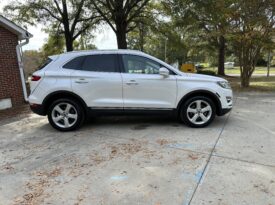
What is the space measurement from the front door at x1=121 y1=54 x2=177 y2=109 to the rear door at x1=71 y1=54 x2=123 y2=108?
0.59ft

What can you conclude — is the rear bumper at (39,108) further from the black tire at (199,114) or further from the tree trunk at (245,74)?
the tree trunk at (245,74)

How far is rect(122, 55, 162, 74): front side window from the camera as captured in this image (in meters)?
6.55

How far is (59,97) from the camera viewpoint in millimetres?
6512

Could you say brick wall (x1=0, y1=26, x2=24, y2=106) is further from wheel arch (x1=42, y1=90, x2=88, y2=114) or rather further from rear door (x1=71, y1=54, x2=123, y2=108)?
rear door (x1=71, y1=54, x2=123, y2=108)

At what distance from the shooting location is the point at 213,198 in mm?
3465

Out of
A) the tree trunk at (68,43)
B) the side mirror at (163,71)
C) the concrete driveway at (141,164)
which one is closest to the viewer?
the concrete driveway at (141,164)

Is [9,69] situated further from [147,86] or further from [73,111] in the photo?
[147,86]

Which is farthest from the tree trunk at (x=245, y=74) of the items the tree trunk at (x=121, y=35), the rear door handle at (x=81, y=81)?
the rear door handle at (x=81, y=81)

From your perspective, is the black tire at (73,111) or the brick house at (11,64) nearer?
the black tire at (73,111)

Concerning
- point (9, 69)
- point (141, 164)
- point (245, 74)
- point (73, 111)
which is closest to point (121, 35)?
point (245, 74)

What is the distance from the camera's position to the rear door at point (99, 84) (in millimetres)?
6410

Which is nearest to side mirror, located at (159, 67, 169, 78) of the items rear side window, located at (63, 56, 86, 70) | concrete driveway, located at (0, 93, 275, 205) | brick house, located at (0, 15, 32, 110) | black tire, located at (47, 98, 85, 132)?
concrete driveway, located at (0, 93, 275, 205)

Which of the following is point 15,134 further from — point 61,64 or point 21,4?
point 21,4

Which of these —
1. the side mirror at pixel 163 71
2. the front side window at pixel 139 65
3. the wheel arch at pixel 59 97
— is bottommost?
the wheel arch at pixel 59 97
